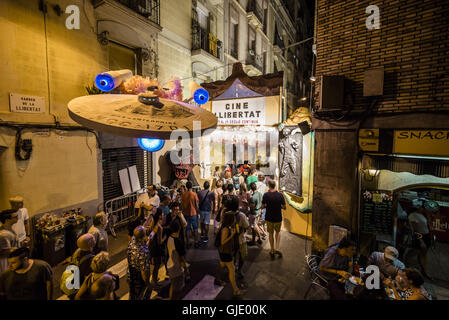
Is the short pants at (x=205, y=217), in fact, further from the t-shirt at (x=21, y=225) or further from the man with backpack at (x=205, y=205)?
the t-shirt at (x=21, y=225)

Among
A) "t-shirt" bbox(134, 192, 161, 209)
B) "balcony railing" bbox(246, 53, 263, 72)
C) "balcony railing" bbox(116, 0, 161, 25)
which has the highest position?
"balcony railing" bbox(246, 53, 263, 72)

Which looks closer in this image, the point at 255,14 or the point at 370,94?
the point at 370,94

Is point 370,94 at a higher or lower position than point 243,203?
higher

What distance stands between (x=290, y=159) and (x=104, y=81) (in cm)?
607

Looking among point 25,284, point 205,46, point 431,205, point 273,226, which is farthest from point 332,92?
point 205,46

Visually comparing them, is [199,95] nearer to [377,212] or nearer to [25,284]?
[25,284]

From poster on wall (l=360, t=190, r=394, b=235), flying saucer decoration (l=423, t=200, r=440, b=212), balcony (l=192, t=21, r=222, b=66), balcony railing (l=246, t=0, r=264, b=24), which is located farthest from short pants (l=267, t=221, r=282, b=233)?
balcony railing (l=246, t=0, r=264, b=24)

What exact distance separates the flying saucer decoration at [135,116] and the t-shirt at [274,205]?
3.25 meters

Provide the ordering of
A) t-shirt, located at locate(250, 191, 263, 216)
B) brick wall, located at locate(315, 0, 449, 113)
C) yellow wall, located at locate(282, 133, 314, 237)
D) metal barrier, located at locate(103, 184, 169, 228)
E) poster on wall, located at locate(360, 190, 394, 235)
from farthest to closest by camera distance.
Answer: metal barrier, located at locate(103, 184, 169, 228) < yellow wall, located at locate(282, 133, 314, 237) < t-shirt, located at locate(250, 191, 263, 216) < poster on wall, located at locate(360, 190, 394, 235) < brick wall, located at locate(315, 0, 449, 113)

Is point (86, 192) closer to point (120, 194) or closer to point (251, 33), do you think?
point (120, 194)

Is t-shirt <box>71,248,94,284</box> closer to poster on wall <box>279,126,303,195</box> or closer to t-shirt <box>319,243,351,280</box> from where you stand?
t-shirt <box>319,243,351,280</box>

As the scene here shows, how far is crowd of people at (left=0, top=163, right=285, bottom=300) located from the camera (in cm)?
318

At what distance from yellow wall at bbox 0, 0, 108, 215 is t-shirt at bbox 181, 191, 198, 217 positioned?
12.0 ft

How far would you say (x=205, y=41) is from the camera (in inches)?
497
